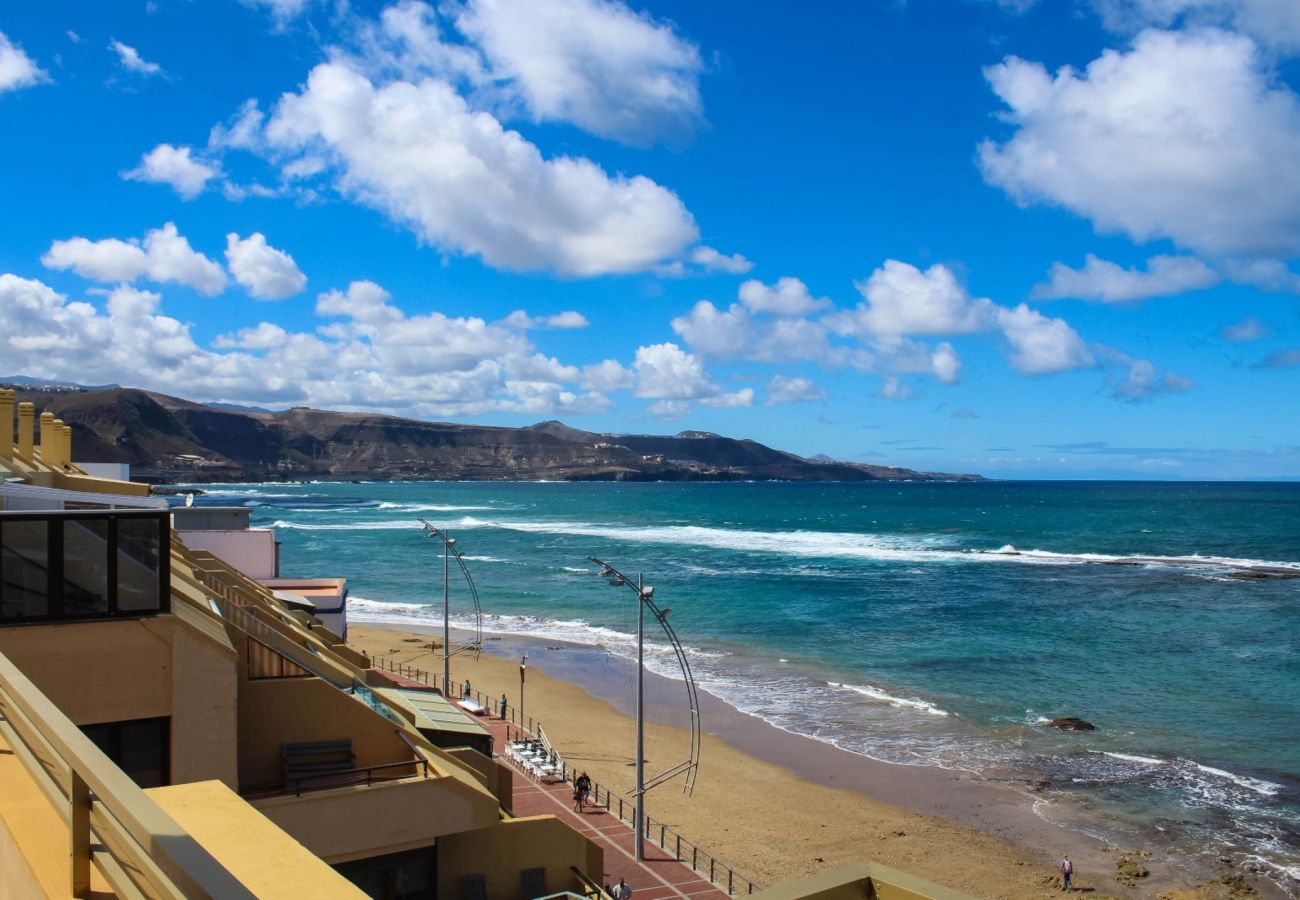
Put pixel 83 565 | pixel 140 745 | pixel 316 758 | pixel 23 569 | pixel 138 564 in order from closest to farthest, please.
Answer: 1. pixel 23 569
2. pixel 83 565
3. pixel 138 564
4. pixel 140 745
5. pixel 316 758

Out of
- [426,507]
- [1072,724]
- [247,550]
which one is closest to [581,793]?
[247,550]

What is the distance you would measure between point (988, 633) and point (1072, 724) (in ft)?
56.7

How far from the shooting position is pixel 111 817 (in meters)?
3.13

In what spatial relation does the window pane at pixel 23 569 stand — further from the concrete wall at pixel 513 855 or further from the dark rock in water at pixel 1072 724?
the dark rock in water at pixel 1072 724

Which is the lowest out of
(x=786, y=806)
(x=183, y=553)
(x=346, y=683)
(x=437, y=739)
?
(x=786, y=806)

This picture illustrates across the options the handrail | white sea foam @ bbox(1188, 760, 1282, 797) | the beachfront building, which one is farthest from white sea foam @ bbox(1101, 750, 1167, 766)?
the handrail

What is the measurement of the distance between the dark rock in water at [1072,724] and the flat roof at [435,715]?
79.5 ft

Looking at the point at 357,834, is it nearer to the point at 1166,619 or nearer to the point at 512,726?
the point at 512,726

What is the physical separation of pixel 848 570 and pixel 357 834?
227ft

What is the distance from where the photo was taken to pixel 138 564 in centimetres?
1024

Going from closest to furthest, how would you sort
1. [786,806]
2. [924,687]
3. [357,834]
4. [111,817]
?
1. [111,817]
2. [357,834]
3. [786,806]
4. [924,687]

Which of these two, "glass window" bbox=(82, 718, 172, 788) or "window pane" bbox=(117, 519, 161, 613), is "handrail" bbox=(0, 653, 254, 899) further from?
"glass window" bbox=(82, 718, 172, 788)

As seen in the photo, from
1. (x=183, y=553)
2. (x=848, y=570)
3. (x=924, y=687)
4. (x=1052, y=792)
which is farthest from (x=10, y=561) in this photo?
(x=848, y=570)

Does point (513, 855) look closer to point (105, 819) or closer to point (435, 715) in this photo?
point (435, 715)
